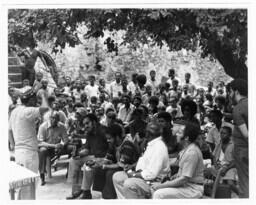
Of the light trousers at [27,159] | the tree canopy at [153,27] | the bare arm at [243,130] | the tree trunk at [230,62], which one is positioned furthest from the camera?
the tree trunk at [230,62]

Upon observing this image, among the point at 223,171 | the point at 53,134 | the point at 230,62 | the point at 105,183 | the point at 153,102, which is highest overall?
the point at 230,62

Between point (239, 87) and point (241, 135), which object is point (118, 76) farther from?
point (241, 135)

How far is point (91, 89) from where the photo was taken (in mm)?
9617

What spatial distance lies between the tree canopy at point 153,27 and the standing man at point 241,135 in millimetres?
897

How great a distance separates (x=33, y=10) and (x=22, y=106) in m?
1.47

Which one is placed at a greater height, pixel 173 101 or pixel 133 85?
pixel 133 85

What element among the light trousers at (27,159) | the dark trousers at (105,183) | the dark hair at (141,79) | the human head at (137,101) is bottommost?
the dark trousers at (105,183)

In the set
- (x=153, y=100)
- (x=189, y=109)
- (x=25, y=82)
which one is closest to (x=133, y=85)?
(x=153, y=100)

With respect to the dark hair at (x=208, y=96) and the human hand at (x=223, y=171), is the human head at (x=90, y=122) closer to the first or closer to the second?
the human hand at (x=223, y=171)

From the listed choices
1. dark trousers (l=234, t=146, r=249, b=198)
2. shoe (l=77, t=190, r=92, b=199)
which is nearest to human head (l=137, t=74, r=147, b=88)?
shoe (l=77, t=190, r=92, b=199)

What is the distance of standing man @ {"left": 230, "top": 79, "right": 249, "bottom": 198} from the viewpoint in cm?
703

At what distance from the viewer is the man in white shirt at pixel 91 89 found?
9.36m

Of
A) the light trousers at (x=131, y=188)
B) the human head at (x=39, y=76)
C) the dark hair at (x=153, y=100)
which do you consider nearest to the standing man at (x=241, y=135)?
the light trousers at (x=131, y=188)

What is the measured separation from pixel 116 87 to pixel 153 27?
163 centimetres
